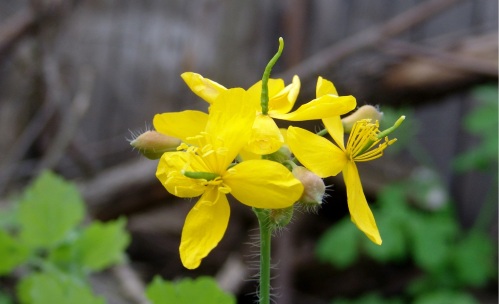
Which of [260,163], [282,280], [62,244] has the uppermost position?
[260,163]

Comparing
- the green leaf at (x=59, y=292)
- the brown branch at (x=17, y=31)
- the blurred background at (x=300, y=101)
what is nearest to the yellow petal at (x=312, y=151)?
the green leaf at (x=59, y=292)

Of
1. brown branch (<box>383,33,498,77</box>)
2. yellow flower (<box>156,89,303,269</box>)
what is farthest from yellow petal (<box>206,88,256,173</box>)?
brown branch (<box>383,33,498,77</box>)

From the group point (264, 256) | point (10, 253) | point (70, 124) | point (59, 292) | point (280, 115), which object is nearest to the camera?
point (264, 256)

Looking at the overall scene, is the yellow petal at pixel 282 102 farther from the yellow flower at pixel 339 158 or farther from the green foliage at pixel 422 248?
the green foliage at pixel 422 248

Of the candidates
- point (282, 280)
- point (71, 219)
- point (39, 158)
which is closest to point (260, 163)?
point (71, 219)

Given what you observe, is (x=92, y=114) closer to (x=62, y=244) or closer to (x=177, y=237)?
(x=177, y=237)

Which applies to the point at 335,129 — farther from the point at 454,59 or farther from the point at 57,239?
the point at 454,59

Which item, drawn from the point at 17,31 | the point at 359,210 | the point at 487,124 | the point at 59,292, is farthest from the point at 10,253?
the point at 487,124
